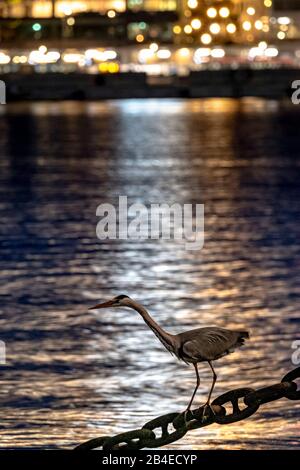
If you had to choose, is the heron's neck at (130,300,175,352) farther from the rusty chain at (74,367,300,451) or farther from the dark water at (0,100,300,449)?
the dark water at (0,100,300,449)

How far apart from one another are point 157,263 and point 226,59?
133620mm

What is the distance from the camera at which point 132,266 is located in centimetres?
2512

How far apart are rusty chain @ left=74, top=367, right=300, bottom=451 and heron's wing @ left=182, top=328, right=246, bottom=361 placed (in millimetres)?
238

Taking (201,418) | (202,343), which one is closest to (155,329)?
(202,343)

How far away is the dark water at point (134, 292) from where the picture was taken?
14.2 meters

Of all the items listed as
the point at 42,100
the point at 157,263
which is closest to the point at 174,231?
the point at 157,263

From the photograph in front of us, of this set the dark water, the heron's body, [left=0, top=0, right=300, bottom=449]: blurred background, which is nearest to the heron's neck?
the heron's body

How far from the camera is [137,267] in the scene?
24969 mm

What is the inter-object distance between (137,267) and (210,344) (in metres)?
17.0

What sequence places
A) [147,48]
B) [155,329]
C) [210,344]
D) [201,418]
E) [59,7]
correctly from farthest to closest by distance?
1. [59,7]
2. [147,48]
3. [210,344]
4. [201,418]
5. [155,329]

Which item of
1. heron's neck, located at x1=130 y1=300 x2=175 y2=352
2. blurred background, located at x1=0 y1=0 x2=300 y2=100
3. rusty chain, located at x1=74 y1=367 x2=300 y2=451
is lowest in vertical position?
rusty chain, located at x1=74 y1=367 x2=300 y2=451

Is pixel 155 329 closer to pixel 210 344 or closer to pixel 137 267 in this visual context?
pixel 210 344

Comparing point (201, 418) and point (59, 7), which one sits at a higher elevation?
point (59, 7)

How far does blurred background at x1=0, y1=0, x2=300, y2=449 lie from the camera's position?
14.5m
